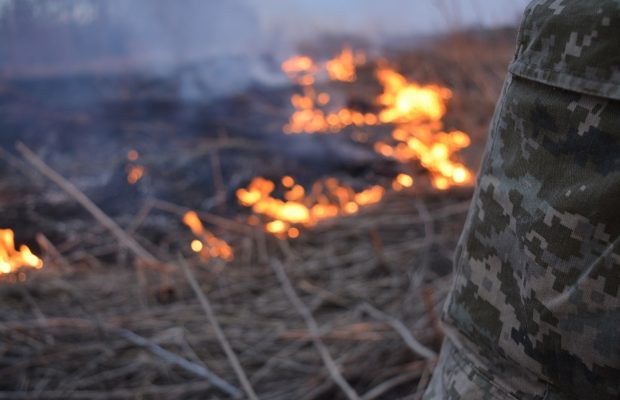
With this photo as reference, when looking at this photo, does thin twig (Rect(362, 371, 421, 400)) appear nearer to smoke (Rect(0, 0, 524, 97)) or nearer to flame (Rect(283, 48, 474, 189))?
flame (Rect(283, 48, 474, 189))

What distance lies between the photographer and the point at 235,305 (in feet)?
9.87

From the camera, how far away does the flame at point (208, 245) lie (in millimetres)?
3672

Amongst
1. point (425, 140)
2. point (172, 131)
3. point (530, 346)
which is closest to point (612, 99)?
point (530, 346)

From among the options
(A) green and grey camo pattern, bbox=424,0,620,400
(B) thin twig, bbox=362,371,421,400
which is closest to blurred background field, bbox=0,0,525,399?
(B) thin twig, bbox=362,371,421,400

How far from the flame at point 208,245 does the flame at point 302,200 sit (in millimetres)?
319

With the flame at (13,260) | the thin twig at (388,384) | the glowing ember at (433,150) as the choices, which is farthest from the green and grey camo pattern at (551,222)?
the glowing ember at (433,150)

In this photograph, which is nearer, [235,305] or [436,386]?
[436,386]

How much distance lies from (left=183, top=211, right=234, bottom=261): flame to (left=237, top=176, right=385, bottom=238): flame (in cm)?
32

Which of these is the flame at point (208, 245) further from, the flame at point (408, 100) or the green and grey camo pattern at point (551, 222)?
the flame at point (408, 100)

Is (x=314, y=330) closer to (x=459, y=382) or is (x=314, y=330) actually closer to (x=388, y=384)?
(x=388, y=384)

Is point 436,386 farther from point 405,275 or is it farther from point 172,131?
point 172,131

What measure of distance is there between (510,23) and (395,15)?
29.9 ft

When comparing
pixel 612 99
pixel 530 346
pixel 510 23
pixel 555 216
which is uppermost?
pixel 510 23

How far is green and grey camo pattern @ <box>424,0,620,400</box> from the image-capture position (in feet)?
2.67
